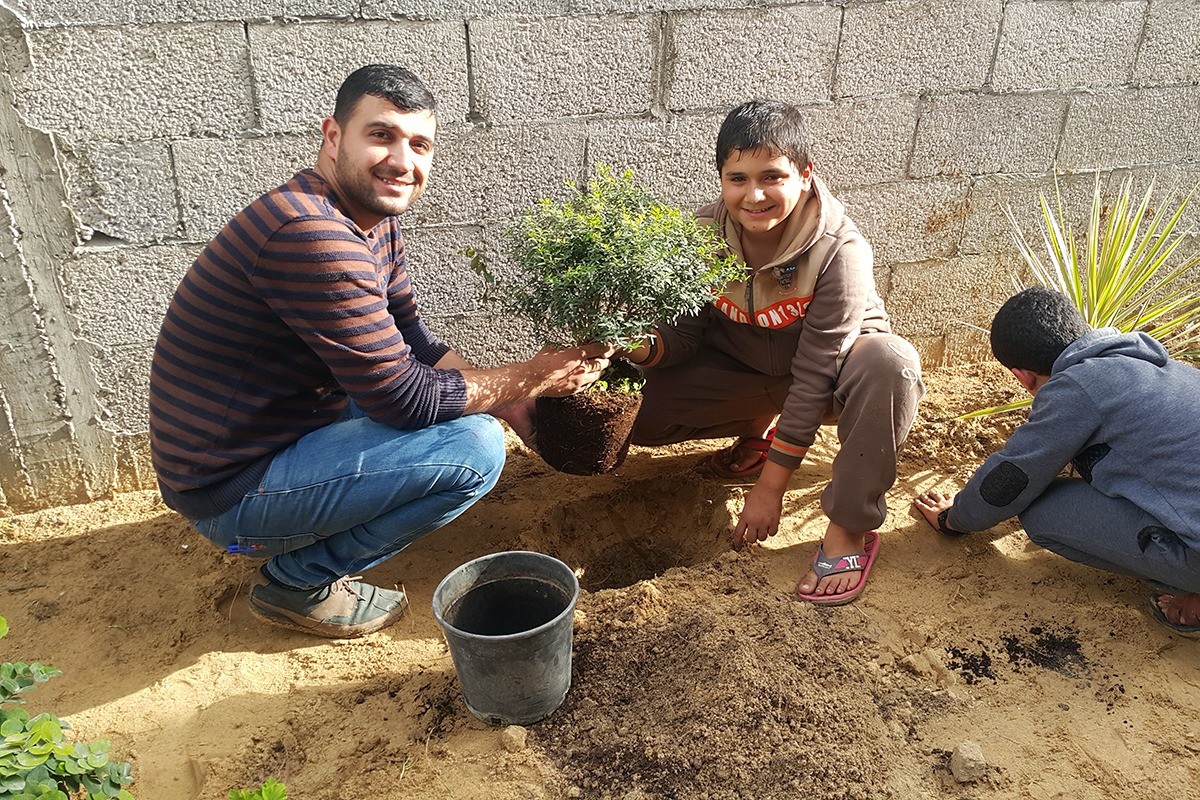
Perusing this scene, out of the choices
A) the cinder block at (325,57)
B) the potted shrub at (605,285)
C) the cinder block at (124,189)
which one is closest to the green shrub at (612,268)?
the potted shrub at (605,285)

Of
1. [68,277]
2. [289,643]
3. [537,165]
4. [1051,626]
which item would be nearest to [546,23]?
[537,165]

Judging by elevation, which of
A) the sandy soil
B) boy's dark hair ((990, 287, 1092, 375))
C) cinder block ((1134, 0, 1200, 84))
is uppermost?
cinder block ((1134, 0, 1200, 84))

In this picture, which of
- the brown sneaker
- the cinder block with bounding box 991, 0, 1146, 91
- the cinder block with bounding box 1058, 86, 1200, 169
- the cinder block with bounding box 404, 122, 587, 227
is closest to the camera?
the brown sneaker

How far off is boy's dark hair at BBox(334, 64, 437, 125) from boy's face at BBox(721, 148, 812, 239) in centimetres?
92

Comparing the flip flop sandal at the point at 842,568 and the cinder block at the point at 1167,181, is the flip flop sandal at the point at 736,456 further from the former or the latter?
the cinder block at the point at 1167,181

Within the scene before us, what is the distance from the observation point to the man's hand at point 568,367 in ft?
8.04

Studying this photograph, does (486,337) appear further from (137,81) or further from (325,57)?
(137,81)

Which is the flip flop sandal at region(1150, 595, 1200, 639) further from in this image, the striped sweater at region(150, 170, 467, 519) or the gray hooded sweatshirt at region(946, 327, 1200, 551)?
the striped sweater at region(150, 170, 467, 519)

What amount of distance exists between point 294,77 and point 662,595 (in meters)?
2.03

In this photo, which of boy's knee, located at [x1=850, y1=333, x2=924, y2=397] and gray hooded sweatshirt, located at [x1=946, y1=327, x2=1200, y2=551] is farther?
boy's knee, located at [x1=850, y1=333, x2=924, y2=397]

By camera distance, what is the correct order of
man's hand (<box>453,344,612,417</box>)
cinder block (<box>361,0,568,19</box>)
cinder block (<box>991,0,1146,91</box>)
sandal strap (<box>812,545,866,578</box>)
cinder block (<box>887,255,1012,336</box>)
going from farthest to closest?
cinder block (<box>887,255,1012,336</box>), cinder block (<box>991,0,1146,91</box>), cinder block (<box>361,0,568,19</box>), sandal strap (<box>812,545,866,578</box>), man's hand (<box>453,344,612,417</box>)

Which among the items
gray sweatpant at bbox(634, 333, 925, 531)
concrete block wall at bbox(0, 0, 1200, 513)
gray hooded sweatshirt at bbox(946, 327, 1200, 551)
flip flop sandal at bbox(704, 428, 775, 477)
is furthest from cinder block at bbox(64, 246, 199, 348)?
gray hooded sweatshirt at bbox(946, 327, 1200, 551)

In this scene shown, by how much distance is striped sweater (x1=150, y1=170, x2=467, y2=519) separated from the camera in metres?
2.10

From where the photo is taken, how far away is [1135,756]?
2.15 metres
